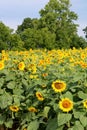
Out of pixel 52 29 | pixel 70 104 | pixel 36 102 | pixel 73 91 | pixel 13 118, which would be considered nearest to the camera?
pixel 70 104

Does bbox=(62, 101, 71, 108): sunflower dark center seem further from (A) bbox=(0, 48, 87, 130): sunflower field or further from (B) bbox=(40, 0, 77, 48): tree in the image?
(B) bbox=(40, 0, 77, 48): tree

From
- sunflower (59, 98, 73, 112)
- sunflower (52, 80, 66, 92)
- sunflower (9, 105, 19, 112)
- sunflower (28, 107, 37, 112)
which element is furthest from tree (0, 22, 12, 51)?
sunflower (59, 98, 73, 112)

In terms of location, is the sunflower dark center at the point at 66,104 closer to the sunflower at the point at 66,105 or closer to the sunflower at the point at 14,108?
the sunflower at the point at 66,105

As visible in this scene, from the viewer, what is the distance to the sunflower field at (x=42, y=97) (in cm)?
364

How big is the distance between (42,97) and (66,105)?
537 mm

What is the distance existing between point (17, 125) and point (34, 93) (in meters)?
0.52

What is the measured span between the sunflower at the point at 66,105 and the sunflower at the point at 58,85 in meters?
0.15

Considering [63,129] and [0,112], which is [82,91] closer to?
[63,129]

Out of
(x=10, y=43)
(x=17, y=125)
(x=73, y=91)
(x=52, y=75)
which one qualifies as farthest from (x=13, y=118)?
(x=10, y=43)

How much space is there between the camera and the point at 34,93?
433 cm

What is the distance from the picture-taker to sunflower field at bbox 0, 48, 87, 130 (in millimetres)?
3643

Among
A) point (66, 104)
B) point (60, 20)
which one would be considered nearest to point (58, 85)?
point (66, 104)

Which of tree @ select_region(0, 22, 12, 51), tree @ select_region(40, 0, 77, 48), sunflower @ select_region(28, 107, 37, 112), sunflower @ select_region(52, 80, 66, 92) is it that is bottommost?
sunflower @ select_region(28, 107, 37, 112)

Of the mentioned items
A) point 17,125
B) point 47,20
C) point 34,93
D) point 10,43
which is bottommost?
point 17,125
